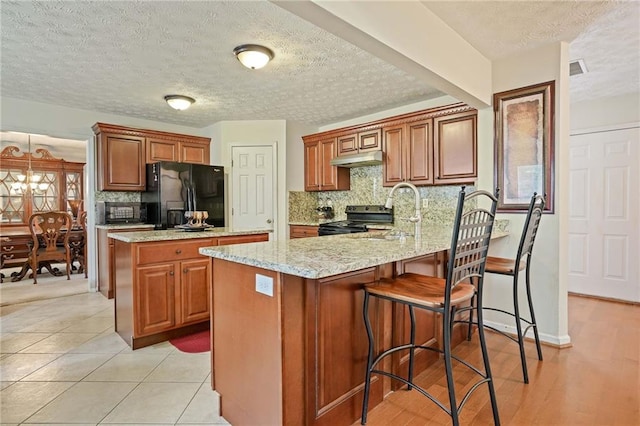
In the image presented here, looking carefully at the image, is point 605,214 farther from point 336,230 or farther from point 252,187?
point 252,187

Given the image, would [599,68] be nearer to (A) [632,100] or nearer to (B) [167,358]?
(A) [632,100]

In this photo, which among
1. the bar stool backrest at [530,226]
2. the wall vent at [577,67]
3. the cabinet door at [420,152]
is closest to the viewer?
the bar stool backrest at [530,226]

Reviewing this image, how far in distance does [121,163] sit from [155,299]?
2.56 m

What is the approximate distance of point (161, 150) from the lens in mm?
4711

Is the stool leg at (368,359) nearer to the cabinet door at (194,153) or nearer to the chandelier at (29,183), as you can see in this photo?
the cabinet door at (194,153)

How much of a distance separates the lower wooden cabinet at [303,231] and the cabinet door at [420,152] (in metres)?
1.48

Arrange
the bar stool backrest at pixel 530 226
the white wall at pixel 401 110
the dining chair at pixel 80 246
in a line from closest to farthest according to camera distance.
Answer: the bar stool backrest at pixel 530 226 → the white wall at pixel 401 110 → the dining chair at pixel 80 246

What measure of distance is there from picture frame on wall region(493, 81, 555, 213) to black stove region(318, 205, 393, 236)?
1.57m

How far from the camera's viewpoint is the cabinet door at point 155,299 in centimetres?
255

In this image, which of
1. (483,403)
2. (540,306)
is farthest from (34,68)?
(540,306)

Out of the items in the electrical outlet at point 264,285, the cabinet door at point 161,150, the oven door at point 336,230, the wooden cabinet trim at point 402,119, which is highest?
the wooden cabinet trim at point 402,119

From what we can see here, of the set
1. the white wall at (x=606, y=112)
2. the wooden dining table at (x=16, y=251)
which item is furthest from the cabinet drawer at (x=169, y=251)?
the white wall at (x=606, y=112)

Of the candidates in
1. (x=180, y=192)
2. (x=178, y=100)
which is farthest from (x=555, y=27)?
(x=180, y=192)

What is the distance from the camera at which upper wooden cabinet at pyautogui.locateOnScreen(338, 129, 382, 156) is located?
13.7 ft
